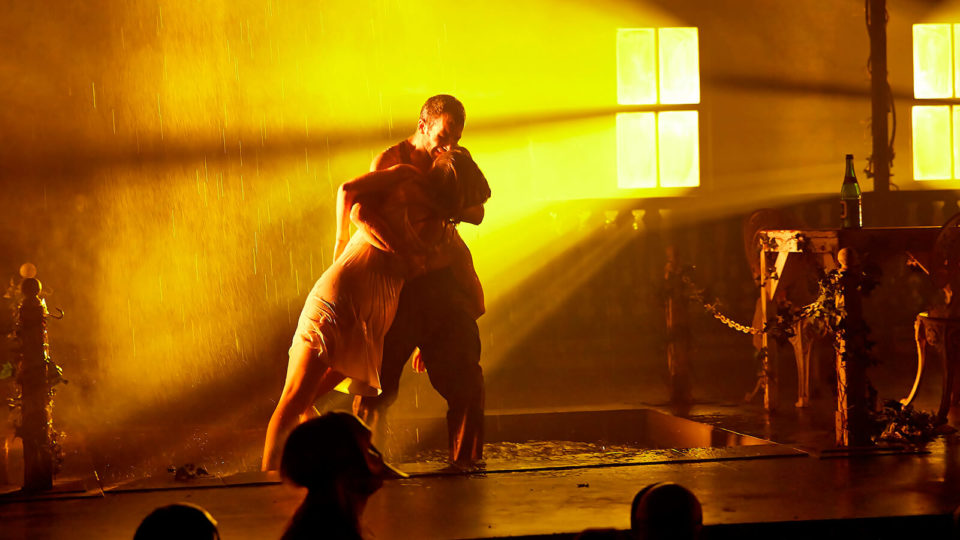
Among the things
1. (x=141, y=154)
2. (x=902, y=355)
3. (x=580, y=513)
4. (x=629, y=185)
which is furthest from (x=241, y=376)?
(x=580, y=513)

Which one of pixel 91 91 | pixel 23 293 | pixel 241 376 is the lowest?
pixel 241 376

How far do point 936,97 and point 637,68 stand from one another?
277 cm

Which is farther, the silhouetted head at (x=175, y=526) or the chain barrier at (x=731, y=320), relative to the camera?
the chain barrier at (x=731, y=320)

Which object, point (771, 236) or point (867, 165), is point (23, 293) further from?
→ point (867, 165)

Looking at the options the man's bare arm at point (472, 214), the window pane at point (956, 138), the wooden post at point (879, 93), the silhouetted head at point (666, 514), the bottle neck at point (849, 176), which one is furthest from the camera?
the window pane at point (956, 138)

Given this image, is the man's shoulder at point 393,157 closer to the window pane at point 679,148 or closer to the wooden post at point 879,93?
the window pane at point 679,148

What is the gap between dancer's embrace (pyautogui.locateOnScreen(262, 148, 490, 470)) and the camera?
5480 mm

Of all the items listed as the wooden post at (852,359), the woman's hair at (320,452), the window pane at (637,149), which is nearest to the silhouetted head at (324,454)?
the woman's hair at (320,452)

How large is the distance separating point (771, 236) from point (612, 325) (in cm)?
311

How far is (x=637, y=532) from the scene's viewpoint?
9.25ft

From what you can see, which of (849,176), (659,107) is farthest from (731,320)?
(659,107)

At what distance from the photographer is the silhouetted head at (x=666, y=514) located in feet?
9.07

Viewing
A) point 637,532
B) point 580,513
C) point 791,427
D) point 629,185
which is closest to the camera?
point 637,532

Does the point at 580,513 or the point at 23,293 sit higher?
the point at 23,293
